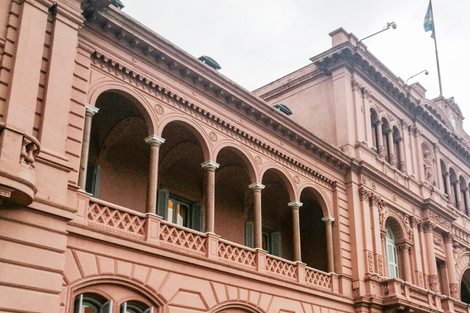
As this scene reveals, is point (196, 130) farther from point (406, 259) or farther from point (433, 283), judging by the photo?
point (433, 283)

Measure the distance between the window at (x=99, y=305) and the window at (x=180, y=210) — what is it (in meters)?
4.97

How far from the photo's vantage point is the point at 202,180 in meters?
20.8

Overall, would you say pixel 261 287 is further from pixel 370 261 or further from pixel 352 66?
pixel 352 66

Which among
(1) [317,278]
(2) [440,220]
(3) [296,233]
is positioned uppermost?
(2) [440,220]

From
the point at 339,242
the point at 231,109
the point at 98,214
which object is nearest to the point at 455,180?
the point at 339,242

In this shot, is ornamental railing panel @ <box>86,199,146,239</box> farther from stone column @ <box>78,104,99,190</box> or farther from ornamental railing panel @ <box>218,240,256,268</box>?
ornamental railing panel @ <box>218,240,256,268</box>

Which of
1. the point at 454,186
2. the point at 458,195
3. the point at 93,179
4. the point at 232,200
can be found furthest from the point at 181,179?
the point at 454,186

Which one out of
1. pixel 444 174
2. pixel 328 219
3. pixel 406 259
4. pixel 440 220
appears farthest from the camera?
pixel 444 174

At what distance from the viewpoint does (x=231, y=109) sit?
18.7 m

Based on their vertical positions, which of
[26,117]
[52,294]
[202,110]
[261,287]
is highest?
[202,110]

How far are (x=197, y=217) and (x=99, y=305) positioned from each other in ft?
23.3

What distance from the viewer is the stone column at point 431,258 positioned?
25.6m

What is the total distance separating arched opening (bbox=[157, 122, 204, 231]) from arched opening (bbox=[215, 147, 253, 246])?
1.02 meters

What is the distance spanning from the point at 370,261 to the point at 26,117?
14.4 m
